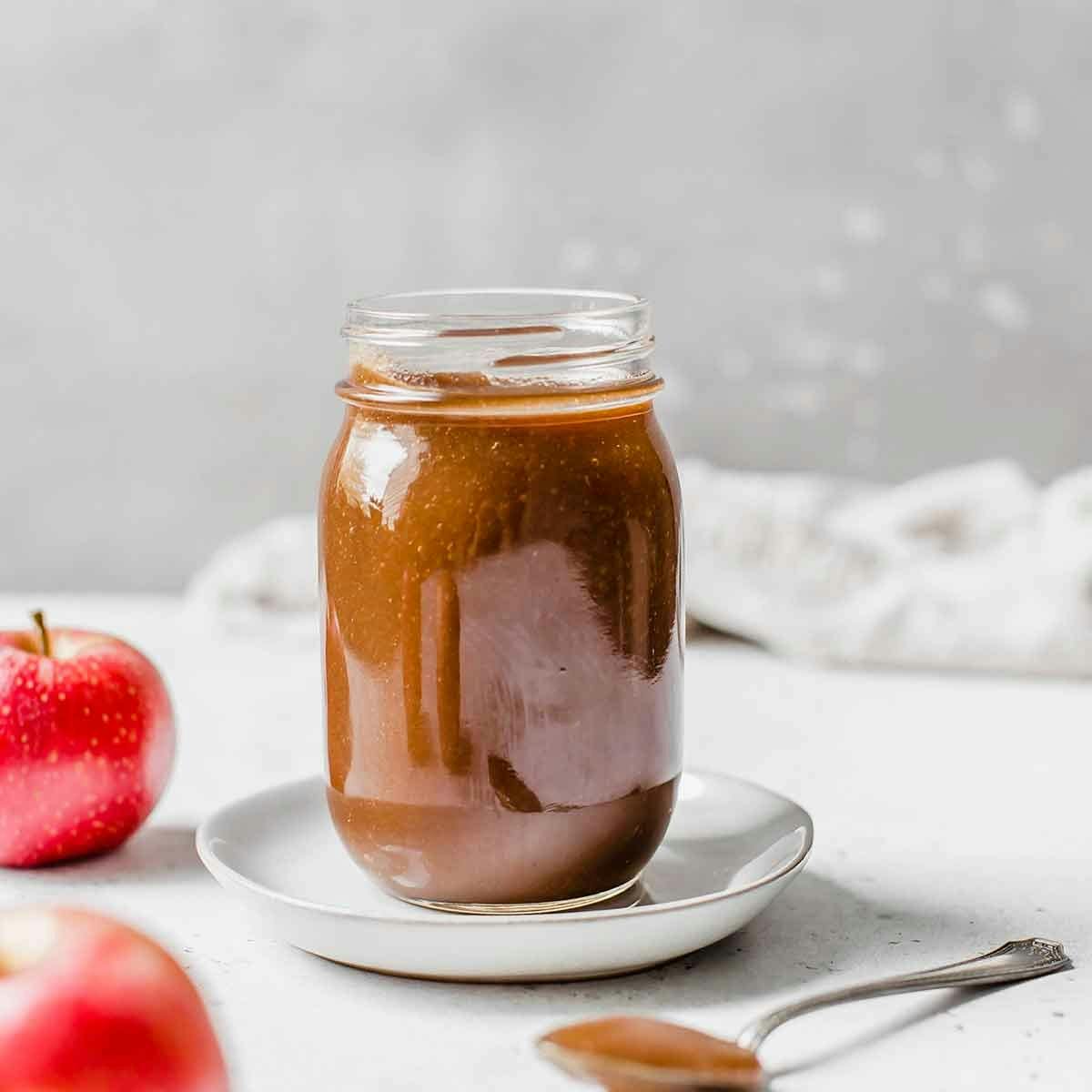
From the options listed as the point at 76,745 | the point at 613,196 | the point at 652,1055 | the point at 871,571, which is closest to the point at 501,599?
the point at 652,1055

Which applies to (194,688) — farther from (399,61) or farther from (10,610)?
(399,61)

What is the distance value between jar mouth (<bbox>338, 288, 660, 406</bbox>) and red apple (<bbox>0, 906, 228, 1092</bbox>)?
33 centimetres

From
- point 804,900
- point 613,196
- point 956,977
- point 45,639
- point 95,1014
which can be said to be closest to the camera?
point 95,1014

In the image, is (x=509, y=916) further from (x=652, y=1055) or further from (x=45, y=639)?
(x=45, y=639)

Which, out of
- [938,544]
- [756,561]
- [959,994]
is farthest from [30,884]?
[938,544]

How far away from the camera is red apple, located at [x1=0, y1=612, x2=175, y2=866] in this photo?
1.08 meters

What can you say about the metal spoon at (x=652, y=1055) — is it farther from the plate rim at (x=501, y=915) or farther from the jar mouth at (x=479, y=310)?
the jar mouth at (x=479, y=310)

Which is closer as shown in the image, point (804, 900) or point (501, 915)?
point (501, 915)

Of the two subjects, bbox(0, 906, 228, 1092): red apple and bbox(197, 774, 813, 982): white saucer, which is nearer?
bbox(0, 906, 228, 1092): red apple

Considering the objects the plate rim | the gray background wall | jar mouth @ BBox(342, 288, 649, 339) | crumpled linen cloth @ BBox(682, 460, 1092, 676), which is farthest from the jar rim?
the gray background wall

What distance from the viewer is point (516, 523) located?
0.87 meters

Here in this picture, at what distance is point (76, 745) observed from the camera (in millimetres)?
1092

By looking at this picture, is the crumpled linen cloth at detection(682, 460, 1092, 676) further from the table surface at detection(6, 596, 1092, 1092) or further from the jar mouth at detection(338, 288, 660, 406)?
the jar mouth at detection(338, 288, 660, 406)

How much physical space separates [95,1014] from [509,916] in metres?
0.28
